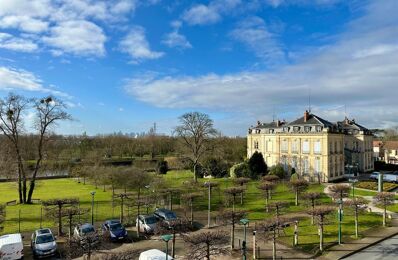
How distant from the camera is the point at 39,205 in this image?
34.3 metres

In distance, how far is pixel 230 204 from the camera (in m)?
31.9

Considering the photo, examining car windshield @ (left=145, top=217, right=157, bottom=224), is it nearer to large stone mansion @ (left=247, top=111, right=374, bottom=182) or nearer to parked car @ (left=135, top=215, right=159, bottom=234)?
parked car @ (left=135, top=215, right=159, bottom=234)

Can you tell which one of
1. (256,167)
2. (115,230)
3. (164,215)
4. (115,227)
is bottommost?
(115,230)

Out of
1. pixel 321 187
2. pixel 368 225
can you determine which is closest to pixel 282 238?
pixel 368 225

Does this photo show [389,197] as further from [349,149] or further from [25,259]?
[349,149]

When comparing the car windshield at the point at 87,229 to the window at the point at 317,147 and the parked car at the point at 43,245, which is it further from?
the window at the point at 317,147

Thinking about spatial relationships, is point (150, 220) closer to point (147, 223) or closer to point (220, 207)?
point (147, 223)

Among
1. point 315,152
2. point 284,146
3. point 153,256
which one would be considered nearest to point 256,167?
point 284,146

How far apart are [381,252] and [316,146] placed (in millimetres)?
29466

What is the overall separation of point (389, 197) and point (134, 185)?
2324cm

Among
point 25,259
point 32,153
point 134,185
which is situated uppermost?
point 32,153

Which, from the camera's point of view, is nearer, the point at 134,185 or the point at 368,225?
→ the point at 368,225

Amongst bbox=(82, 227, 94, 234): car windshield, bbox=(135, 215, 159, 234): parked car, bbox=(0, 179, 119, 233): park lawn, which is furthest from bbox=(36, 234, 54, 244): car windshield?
bbox=(135, 215, 159, 234): parked car

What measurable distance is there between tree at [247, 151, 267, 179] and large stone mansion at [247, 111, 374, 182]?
171 inches
